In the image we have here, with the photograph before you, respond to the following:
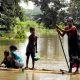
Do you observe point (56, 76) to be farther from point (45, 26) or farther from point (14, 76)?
point (45, 26)

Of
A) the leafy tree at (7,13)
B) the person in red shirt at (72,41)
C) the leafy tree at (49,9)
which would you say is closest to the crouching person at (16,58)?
the person in red shirt at (72,41)

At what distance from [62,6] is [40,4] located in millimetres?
4953

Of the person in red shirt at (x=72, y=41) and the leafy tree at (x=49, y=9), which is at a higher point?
the leafy tree at (x=49, y=9)

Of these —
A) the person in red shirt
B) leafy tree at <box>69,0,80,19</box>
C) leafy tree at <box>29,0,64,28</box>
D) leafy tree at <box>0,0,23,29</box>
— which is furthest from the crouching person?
leafy tree at <box>29,0,64,28</box>

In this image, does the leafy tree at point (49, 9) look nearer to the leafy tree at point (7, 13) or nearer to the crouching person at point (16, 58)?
the leafy tree at point (7, 13)

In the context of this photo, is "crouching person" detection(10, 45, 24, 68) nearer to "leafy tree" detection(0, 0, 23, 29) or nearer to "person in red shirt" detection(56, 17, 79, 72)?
"person in red shirt" detection(56, 17, 79, 72)

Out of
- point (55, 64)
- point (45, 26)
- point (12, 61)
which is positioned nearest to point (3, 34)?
point (55, 64)

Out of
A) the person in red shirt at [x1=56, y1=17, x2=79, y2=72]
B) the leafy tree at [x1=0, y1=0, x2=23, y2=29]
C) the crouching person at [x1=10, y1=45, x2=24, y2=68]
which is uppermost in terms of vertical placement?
the leafy tree at [x1=0, y1=0, x2=23, y2=29]

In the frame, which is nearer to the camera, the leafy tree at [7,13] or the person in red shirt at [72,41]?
the person in red shirt at [72,41]

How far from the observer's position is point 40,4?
253 ft

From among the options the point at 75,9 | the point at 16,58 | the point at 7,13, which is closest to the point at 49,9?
the point at 75,9

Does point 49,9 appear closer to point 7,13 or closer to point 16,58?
point 7,13

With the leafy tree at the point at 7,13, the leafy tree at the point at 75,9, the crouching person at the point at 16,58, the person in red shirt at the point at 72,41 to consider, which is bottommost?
the crouching person at the point at 16,58

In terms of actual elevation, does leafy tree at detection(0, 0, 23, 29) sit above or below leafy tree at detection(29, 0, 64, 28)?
below
